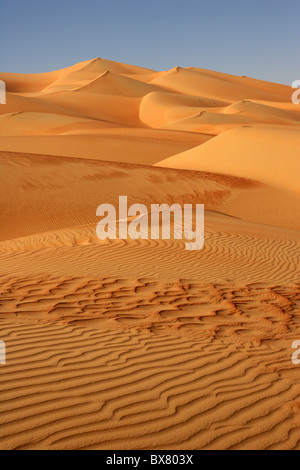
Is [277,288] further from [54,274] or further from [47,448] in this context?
[47,448]

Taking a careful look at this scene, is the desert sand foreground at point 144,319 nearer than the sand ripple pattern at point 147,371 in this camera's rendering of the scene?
No

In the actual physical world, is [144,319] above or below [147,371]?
above

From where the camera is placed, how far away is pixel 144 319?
6.09 meters

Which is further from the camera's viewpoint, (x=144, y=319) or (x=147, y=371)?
(x=144, y=319)

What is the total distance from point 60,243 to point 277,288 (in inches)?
215

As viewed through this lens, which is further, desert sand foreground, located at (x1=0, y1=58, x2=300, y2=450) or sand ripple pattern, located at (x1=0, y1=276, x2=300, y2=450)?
desert sand foreground, located at (x1=0, y1=58, x2=300, y2=450)

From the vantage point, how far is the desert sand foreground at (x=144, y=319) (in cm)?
353

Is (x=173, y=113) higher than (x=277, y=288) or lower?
higher

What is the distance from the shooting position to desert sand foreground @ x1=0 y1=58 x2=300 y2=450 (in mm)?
3525

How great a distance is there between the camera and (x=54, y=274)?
827 centimetres
